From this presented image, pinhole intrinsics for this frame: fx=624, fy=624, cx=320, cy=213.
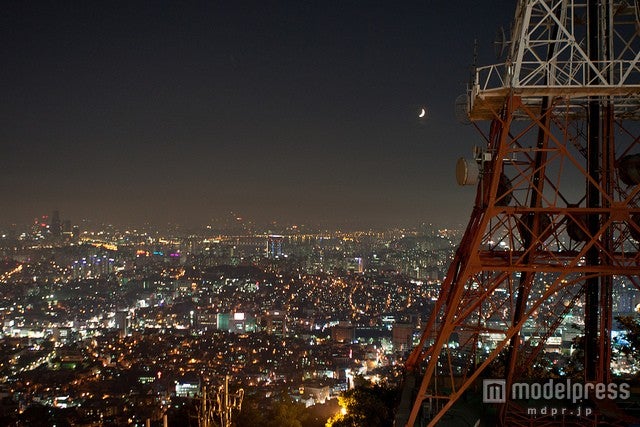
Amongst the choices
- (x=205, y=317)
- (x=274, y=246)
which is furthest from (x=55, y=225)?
(x=205, y=317)

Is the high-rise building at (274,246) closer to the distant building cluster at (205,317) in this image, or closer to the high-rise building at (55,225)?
the distant building cluster at (205,317)

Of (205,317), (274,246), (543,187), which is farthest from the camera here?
(274,246)

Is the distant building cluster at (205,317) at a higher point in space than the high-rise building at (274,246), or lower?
lower

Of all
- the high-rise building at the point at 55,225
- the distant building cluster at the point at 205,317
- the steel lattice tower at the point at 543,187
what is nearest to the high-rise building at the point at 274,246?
the distant building cluster at the point at 205,317

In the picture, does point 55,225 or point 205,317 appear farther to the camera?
point 55,225

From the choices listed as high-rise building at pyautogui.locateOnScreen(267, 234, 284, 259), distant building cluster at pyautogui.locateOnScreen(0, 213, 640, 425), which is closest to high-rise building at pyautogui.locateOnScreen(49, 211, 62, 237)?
distant building cluster at pyautogui.locateOnScreen(0, 213, 640, 425)

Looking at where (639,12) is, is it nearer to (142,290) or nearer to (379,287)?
(379,287)

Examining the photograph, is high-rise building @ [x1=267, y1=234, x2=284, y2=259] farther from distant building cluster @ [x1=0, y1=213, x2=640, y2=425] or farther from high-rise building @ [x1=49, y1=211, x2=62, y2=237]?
high-rise building @ [x1=49, y1=211, x2=62, y2=237]

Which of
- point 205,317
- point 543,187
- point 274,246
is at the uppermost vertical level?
point 274,246

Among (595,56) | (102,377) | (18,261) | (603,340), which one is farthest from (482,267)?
(18,261)

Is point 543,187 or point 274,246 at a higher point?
point 274,246

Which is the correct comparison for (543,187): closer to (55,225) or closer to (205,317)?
(205,317)

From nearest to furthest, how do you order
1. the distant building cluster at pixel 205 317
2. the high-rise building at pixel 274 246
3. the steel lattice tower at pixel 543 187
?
the steel lattice tower at pixel 543 187 → the distant building cluster at pixel 205 317 → the high-rise building at pixel 274 246
